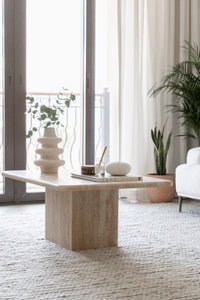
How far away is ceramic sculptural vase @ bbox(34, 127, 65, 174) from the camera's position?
3225mm

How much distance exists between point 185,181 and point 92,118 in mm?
1255

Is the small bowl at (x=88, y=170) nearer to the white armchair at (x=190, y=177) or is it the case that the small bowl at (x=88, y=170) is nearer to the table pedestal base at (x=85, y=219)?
the table pedestal base at (x=85, y=219)

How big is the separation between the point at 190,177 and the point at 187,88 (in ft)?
3.76

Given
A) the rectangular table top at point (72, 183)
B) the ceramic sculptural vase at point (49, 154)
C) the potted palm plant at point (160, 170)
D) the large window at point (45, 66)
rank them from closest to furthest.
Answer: the rectangular table top at point (72, 183) → the ceramic sculptural vase at point (49, 154) → the large window at point (45, 66) → the potted palm plant at point (160, 170)

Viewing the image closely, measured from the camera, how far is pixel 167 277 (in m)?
2.38

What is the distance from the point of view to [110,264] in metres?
2.59

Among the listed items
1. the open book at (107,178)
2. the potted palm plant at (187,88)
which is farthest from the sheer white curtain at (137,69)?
the open book at (107,178)

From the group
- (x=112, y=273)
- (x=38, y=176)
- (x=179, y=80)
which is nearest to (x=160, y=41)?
(x=179, y=80)

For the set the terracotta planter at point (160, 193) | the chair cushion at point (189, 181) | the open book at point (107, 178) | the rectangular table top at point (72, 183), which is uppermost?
the open book at point (107, 178)

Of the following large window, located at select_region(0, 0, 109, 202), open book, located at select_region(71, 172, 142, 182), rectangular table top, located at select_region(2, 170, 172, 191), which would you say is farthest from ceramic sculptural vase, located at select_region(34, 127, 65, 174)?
large window, located at select_region(0, 0, 109, 202)

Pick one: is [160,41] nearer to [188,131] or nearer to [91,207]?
[188,131]

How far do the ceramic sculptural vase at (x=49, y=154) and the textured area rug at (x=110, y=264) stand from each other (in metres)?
0.45

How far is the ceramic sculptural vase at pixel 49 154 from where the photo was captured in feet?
10.6

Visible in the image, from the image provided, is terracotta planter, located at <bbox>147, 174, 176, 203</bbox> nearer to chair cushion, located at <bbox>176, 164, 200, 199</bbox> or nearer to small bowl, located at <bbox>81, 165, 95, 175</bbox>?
chair cushion, located at <bbox>176, 164, 200, 199</bbox>
